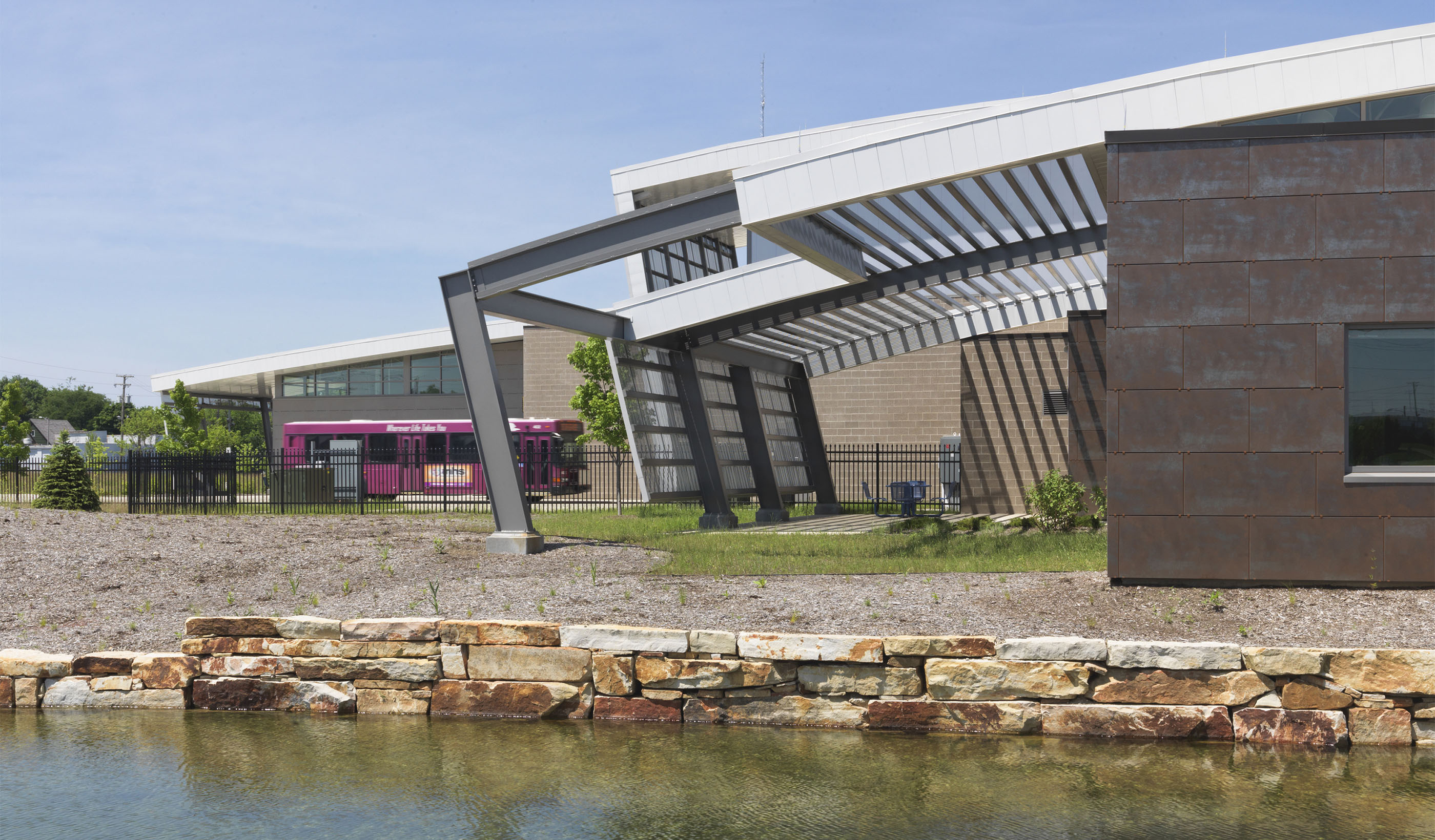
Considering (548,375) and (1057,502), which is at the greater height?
(548,375)

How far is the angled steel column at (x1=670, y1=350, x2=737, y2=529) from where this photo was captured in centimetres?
2127

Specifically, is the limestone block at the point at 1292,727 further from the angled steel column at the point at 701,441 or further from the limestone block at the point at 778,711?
the angled steel column at the point at 701,441

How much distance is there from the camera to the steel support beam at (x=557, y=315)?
1539 centimetres

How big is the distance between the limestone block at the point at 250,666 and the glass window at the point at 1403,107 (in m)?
15.9

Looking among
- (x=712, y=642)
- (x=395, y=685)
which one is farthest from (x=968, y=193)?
(x=395, y=685)

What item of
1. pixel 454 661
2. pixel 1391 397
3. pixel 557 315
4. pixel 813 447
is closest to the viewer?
pixel 454 661

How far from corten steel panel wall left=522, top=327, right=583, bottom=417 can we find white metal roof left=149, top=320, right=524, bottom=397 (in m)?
2.18

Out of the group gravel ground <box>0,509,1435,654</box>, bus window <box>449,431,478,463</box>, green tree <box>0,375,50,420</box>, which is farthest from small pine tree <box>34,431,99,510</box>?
green tree <box>0,375,50,420</box>

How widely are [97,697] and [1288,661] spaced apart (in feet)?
28.3

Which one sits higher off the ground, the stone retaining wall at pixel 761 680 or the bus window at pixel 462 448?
the bus window at pixel 462 448

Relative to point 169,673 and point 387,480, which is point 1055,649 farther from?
point 387,480

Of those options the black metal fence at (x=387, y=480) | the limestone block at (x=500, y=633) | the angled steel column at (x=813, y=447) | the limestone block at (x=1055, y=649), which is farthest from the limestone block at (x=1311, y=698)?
the angled steel column at (x=813, y=447)

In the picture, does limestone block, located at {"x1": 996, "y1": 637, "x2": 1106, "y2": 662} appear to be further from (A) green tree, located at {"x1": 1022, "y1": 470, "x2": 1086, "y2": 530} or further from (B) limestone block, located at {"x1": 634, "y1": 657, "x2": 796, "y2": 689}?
(A) green tree, located at {"x1": 1022, "y1": 470, "x2": 1086, "y2": 530}

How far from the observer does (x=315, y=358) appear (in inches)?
1833
